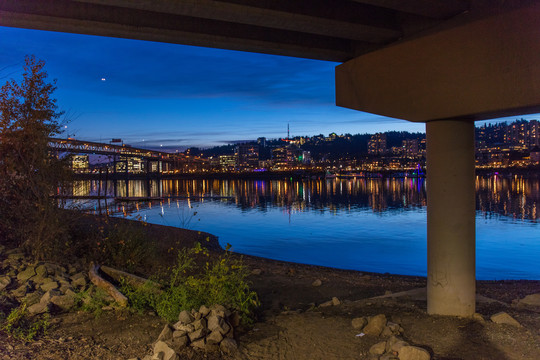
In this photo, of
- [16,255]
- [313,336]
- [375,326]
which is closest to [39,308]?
[16,255]

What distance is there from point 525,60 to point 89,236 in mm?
10086

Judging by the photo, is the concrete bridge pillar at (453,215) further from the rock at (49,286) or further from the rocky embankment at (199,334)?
the rock at (49,286)

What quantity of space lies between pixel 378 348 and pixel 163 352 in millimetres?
2498

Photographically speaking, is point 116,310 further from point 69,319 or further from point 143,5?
point 143,5

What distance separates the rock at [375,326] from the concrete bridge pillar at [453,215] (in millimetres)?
1245

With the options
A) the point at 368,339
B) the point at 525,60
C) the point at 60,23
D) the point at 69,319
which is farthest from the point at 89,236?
the point at 525,60

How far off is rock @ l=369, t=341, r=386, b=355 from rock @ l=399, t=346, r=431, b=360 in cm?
31

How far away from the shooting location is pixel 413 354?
479 cm

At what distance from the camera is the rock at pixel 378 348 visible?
201 inches

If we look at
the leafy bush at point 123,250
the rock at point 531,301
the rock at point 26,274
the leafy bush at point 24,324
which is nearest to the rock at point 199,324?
the leafy bush at point 24,324

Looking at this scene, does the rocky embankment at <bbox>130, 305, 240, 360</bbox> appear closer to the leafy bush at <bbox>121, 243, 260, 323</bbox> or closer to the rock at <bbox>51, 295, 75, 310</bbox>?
the leafy bush at <bbox>121, 243, 260, 323</bbox>

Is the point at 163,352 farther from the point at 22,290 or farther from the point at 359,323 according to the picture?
the point at 22,290

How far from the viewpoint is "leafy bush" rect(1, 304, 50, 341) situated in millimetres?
5542

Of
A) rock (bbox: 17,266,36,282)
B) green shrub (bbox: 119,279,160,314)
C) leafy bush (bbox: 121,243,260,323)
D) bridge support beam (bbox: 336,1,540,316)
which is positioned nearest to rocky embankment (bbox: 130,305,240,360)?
leafy bush (bbox: 121,243,260,323)
